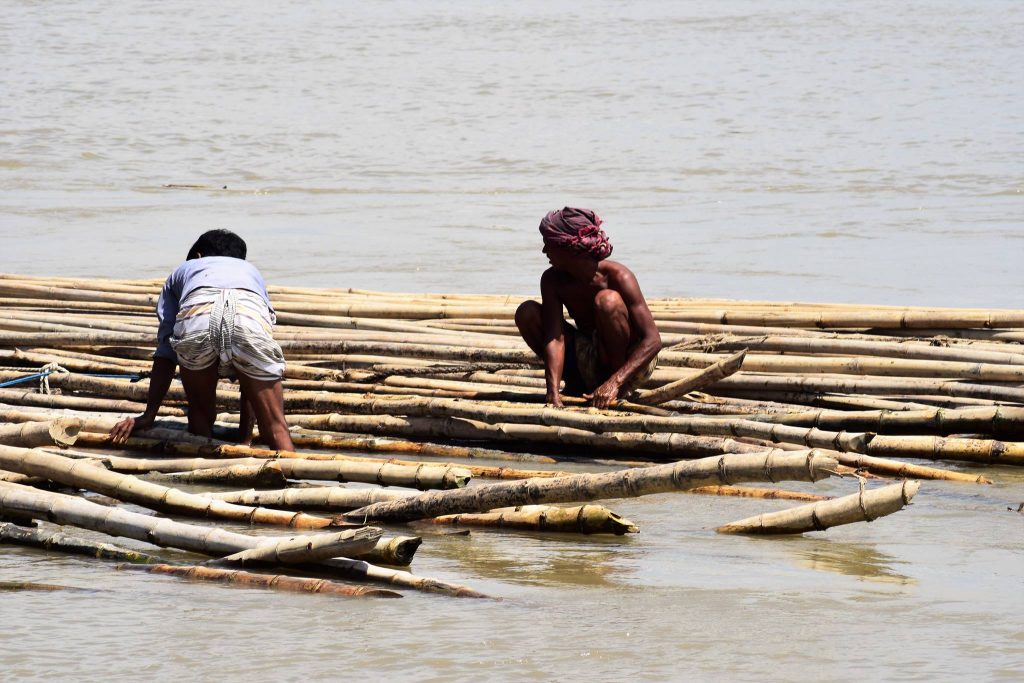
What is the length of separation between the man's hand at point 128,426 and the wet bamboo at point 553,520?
1.40 metres

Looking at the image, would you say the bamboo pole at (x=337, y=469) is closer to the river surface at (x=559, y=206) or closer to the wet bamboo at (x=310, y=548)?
the river surface at (x=559, y=206)

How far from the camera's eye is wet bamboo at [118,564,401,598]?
3.12 m

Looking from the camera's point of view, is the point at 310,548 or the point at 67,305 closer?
the point at 310,548

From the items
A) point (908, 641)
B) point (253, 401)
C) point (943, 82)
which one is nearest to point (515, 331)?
point (253, 401)

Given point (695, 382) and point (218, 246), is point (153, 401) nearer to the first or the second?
point (218, 246)

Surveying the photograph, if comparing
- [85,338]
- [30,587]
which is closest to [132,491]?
[30,587]

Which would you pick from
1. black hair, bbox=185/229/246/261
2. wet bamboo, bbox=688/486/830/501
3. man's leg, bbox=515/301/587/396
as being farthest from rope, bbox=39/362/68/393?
wet bamboo, bbox=688/486/830/501

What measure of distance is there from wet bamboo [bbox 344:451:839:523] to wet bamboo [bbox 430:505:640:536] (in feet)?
0.53

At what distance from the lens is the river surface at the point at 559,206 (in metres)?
2.89

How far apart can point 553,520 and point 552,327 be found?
5.06 feet

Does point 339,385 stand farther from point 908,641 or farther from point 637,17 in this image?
point 637,17

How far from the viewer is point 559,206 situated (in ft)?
44.7

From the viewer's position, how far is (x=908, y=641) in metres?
2.84

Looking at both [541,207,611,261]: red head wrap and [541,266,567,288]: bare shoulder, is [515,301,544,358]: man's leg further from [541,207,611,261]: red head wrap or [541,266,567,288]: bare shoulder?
[541,207,611,261]: red head wrap
